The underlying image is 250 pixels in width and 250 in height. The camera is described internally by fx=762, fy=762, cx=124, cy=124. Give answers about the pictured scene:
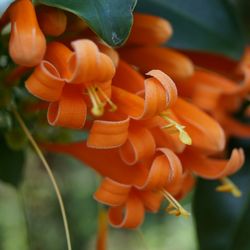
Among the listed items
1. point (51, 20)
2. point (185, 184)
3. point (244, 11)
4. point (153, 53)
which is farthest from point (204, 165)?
point (244, 11)

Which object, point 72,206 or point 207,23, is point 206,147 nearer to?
point 207,23

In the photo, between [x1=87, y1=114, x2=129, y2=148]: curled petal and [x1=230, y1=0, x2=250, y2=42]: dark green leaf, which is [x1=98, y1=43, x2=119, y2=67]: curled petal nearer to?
[x1=87, y1=114, x2=129, y2=148]: curled petal

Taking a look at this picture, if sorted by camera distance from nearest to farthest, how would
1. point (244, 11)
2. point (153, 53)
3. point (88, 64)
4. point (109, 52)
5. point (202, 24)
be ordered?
point (88, 64) → point (109, 52) → point (153, 53) → point (202, 24) → point (244, 11)

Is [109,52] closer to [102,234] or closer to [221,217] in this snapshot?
[102,234]

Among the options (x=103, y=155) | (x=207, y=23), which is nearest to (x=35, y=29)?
(x=103, y=155)

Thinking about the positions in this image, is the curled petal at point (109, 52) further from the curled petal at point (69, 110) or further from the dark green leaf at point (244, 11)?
the dark green leaf at point (244, 11)

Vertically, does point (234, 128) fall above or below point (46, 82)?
below
